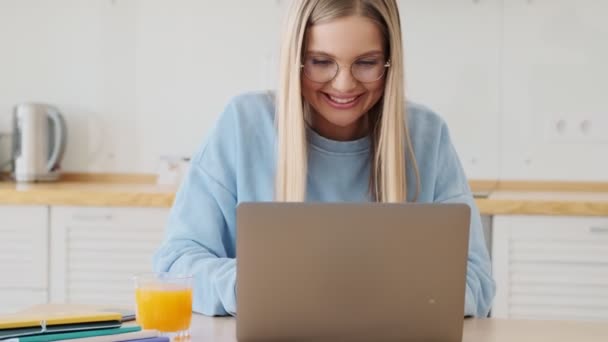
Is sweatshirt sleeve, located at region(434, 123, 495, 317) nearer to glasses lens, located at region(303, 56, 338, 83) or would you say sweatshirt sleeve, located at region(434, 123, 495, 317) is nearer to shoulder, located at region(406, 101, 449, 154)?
shoulder, located at region(406, 101, 449, 154)

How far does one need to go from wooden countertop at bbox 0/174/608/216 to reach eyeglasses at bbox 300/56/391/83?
113 cm

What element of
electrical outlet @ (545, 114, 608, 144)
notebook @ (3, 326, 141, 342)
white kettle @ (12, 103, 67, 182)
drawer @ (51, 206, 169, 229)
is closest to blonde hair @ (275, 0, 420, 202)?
notebook @ (3, 326, 141, 342)

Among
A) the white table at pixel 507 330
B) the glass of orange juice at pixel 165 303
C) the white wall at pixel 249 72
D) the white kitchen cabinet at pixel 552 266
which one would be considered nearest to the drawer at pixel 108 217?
the white wall at pixel 249 72

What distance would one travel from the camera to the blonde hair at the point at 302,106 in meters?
1.62

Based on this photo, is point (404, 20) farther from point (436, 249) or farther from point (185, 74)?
point (436, 249)

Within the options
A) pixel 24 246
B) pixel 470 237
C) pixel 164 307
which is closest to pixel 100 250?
pixel 24 246

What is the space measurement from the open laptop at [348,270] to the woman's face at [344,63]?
0.54m

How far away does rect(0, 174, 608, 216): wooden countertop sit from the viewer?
2.66m

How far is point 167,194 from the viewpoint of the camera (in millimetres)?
2818

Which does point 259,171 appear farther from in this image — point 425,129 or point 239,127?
point 425,129

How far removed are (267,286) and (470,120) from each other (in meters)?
2.15

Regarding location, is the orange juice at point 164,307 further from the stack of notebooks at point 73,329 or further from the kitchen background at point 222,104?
the kitchen background at point 222,104

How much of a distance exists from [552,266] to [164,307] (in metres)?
1.74

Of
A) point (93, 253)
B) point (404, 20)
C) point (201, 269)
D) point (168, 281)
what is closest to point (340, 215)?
point (168, 281)
